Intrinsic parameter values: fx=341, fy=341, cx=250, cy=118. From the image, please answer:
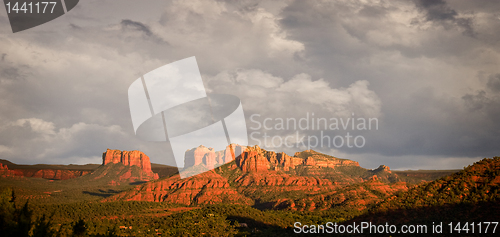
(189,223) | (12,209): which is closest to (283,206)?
(189,223)

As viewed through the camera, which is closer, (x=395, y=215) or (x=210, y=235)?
(x=395, y=215)

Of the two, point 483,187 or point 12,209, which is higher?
point 483,187

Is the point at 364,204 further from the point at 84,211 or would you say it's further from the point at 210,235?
the point at 84,211

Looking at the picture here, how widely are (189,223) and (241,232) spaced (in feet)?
61.9

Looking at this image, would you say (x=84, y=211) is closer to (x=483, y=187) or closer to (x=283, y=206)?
(x=283, y=206)

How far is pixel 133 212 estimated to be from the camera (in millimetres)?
147375

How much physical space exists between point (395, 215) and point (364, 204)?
110212 millimetres

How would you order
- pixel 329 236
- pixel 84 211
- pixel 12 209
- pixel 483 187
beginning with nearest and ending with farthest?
pixel 12 209, pixel 483 187, pixel 329 236, pixel 84 211

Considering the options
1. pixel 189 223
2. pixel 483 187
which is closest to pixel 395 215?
pixel 483 187

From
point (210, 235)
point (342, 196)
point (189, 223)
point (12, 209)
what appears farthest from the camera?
point (342, 196)

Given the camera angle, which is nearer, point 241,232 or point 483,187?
point 483,187

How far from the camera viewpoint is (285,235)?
3413 inches

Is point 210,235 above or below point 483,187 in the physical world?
below

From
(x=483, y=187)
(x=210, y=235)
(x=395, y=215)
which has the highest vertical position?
(x=483, y=187)
